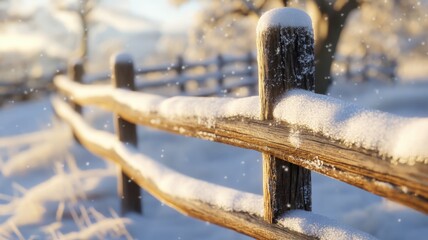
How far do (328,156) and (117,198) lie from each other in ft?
11.3

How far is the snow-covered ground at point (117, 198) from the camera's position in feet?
13.0

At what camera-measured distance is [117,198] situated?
4.98m

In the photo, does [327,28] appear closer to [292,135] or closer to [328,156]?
[292,135]

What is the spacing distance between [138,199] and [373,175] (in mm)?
3147

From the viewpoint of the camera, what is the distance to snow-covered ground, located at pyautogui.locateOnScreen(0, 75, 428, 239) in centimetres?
396

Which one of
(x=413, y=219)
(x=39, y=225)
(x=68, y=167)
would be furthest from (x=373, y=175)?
(x=68, y=167)

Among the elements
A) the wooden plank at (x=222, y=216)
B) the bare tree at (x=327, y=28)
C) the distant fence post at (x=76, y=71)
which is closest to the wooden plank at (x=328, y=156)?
the wooden plank at (x=222, y=216)

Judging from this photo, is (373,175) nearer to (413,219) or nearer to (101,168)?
(413,219)

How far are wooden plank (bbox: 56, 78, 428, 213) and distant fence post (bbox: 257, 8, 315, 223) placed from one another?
0.12 metres

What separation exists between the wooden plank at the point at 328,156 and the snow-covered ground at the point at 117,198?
1.40 meters

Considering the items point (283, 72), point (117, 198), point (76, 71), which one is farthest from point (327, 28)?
point (283, 72)

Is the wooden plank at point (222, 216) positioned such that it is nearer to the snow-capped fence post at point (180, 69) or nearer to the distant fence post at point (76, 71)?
the distant fence post at point (76, 71)

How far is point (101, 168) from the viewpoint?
590 cm

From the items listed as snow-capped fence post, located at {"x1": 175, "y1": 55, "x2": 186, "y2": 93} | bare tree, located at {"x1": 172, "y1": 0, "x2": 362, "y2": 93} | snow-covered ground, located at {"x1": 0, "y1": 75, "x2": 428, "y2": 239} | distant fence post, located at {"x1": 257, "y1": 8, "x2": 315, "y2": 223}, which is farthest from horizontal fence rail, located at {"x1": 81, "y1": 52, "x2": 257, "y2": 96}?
distant fence post, located at {"x1": 257, "y1": 8, "x2": 315, "y2": 223}
